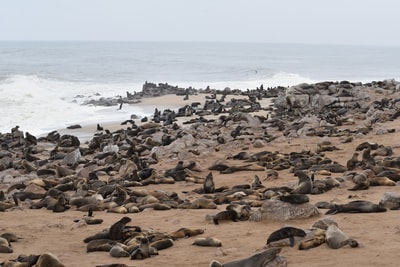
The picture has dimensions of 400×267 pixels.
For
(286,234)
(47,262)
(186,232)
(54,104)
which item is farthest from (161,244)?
(54,104)

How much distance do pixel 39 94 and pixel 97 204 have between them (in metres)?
28.7

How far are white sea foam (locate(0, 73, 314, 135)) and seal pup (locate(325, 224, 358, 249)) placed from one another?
1745 cm

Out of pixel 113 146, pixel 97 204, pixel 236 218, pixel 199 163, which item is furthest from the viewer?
pixel 113 146

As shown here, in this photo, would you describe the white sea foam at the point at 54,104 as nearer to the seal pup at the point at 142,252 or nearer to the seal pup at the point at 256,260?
the seal pup at the point at 142,252

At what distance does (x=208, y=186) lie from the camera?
9.18 m

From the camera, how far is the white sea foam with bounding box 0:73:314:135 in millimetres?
24377

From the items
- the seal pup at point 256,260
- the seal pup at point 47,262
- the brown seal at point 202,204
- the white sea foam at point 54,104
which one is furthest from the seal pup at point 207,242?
the white sea foam at point 54,104

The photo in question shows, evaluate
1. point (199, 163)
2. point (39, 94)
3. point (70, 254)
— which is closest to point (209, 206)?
point (70, 254)

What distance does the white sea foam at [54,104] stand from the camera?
24.4 metres

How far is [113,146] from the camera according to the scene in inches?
587

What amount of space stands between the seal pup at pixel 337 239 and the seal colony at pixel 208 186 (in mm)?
13

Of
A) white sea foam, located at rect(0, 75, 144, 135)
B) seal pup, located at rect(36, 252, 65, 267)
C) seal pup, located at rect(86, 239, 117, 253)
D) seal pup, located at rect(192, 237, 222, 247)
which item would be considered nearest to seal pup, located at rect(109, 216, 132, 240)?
seal pup, located at rect(86, 239, 117, 253)

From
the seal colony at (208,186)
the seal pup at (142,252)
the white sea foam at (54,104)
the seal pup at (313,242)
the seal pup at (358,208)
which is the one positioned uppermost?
the seal pup at (313,242)

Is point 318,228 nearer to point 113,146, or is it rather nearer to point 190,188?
point 190,188
